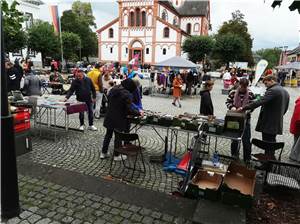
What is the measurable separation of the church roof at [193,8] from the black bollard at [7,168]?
62292mm

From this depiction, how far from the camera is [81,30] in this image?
185 feet

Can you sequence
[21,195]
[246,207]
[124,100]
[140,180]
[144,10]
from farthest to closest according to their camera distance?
1. [144,10]
2. [124,100]
3. [140,180]
4. [21,195]
5. [246,207]

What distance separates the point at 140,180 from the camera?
480cm

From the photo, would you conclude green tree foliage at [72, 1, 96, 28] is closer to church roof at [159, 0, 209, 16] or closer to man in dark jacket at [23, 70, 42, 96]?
church roof at [159, 0, 209, 16]

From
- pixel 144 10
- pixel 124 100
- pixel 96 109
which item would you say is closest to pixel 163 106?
pixel 96 109

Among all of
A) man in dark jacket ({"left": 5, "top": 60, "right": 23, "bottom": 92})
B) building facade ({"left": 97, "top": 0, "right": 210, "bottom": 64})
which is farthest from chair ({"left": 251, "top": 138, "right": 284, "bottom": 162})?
building facade ({"left": 97, "top": 0, "right": 210, "bottom": 64})

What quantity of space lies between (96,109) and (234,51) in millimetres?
34138

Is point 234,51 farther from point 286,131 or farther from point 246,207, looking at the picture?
point 246,207

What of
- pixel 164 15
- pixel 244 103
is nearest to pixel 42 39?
pixel 164 15

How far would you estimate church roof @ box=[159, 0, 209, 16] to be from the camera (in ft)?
202

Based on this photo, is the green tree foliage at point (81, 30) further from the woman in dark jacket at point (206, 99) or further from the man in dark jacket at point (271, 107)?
the man in dark jacket at point (271, 107)

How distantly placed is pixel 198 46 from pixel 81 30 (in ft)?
92.5

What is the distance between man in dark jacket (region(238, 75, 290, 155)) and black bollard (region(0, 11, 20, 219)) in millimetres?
4044

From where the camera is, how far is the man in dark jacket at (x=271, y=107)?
5.22 m
